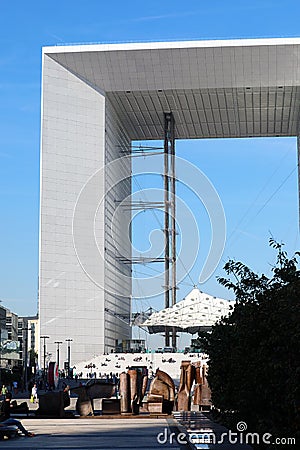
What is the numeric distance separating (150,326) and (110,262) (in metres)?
9.48

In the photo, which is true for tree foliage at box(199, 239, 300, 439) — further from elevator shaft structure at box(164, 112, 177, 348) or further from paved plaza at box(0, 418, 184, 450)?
elevator shaft structure at box(164, 112, 177, 348)

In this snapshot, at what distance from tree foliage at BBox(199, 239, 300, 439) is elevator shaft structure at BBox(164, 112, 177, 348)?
71789 millimetres

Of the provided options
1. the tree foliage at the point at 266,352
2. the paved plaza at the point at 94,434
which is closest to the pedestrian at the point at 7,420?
the paved plaza at the point at 94,434

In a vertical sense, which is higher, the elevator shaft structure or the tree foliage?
the elevator shaft structure

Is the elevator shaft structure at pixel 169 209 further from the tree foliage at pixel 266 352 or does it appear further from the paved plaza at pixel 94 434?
the tree foliage at pixel 266 352

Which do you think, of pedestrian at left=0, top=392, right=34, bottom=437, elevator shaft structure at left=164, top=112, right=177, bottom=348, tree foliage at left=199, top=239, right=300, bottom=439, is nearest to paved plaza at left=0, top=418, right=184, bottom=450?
pedestrian at left=0, top=392, right=34, bottom=437

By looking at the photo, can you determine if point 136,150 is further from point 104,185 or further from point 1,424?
point 1,424

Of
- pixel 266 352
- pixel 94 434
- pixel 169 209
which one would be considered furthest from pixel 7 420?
pixel 169 209

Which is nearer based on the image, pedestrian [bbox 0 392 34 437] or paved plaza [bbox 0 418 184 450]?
paved plaza [bbox 0 418 184 450]

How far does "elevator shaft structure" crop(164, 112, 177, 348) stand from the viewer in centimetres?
8431

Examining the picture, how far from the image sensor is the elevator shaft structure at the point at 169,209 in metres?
84.3

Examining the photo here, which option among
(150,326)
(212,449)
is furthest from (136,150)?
(212,449)

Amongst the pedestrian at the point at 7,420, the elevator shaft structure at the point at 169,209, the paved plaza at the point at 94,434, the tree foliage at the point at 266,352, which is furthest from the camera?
the elevator shaft structure at the point at 169,209

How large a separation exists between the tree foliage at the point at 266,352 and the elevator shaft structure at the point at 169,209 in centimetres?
7179
